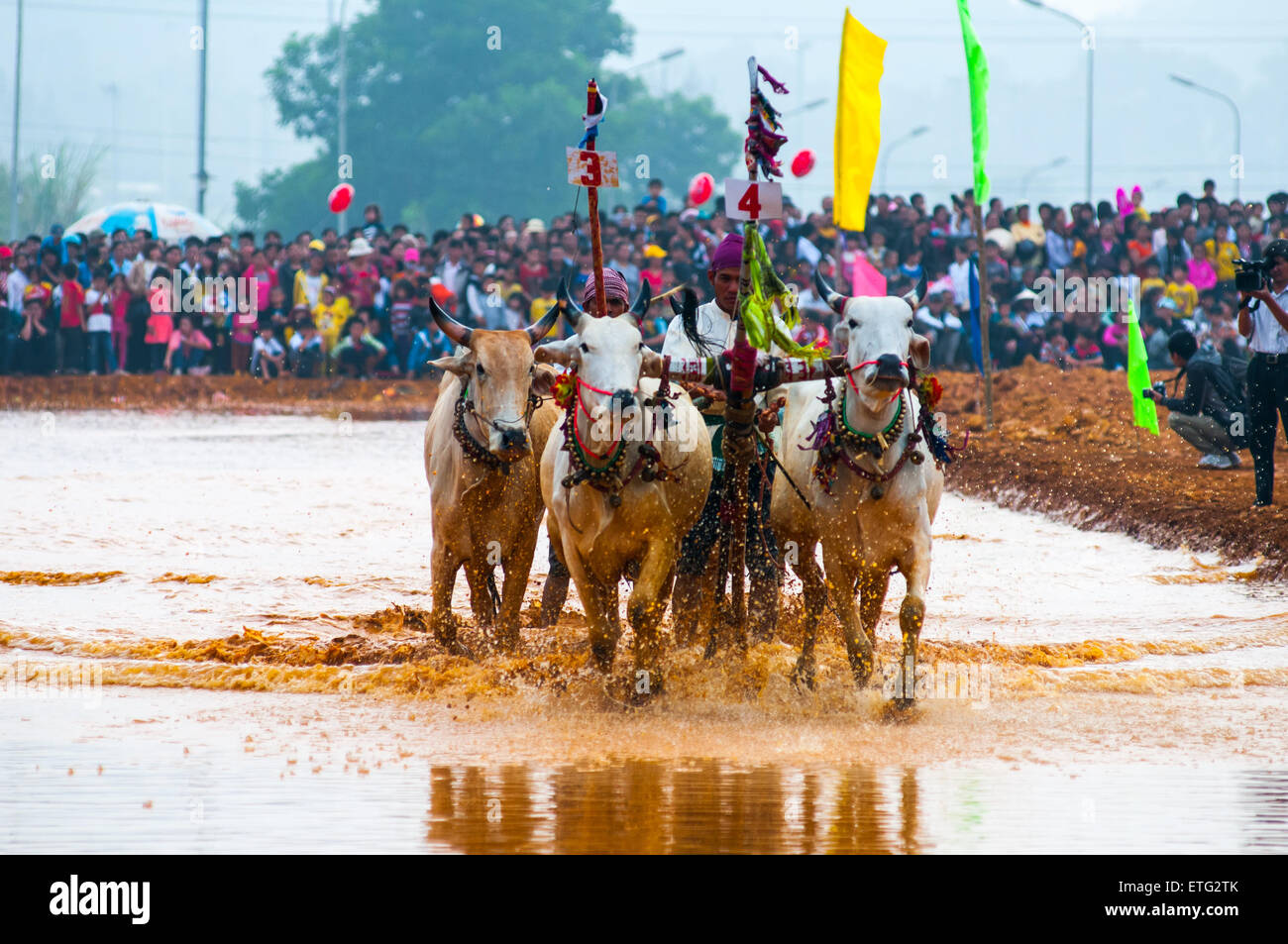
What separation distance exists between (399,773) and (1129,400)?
1494 centimetres

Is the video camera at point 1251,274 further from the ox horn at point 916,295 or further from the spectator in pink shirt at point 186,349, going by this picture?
the spectator in pink shirt at point 186,349

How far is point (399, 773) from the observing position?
23.1 feet

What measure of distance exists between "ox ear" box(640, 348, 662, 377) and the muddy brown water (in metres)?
1.53

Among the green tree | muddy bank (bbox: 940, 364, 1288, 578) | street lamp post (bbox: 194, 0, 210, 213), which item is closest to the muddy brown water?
muddy bank (bbox: 940, 364, 1288, 578)

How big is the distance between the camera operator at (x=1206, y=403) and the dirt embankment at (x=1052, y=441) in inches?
8.9

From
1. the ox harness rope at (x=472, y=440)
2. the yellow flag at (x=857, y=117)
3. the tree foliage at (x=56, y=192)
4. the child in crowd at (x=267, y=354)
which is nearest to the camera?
the ox harness rope at (x=472, y=440)

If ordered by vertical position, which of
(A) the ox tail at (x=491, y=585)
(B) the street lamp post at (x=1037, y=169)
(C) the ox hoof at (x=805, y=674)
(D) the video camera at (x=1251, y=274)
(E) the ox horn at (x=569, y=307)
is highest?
(B) the street lamp post at (x=1037, y=169)

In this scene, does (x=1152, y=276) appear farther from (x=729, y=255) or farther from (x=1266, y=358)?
(x=729, y=255)

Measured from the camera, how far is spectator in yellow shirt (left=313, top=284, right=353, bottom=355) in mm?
26641

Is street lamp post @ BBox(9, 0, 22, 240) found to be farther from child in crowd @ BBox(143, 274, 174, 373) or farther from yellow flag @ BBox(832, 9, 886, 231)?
yellow flag @ BBox(832, 9, 886, 231)

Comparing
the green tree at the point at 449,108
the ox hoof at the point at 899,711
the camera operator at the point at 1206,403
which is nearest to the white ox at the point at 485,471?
the ox hoof at the point at 899,711

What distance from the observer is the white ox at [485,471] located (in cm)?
879

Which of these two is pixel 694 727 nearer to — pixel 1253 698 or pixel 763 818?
pixel 763 818
